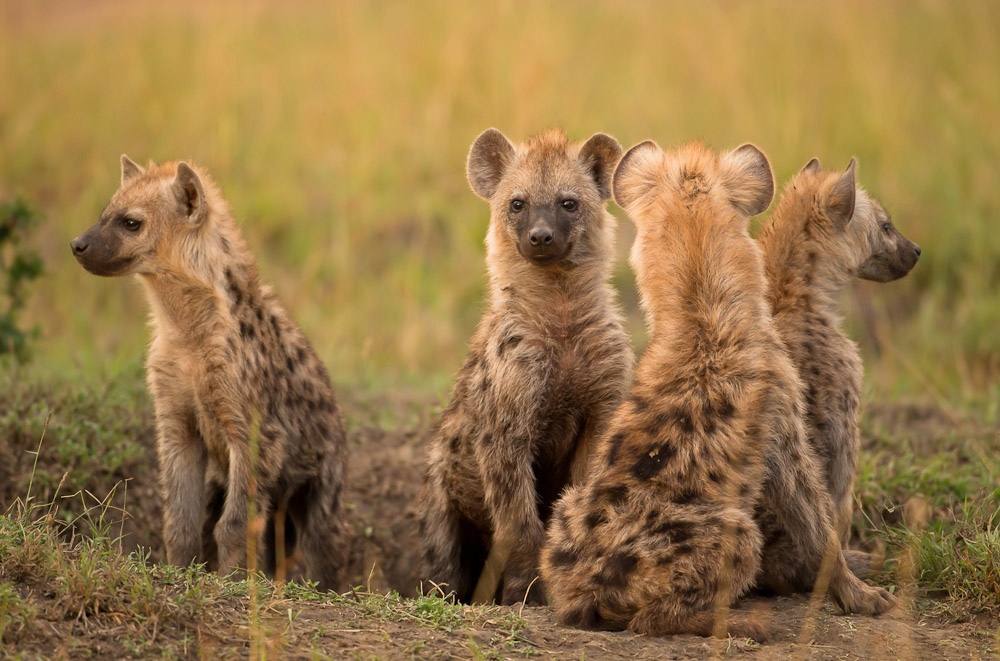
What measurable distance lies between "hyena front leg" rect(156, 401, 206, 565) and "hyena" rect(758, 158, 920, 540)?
238 centimetres

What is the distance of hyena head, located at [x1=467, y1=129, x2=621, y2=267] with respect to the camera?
4.38 meters

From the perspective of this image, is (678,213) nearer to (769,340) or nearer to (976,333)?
(769,340)

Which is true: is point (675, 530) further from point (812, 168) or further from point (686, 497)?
point (812, 168)

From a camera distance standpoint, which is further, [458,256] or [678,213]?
[458,256]

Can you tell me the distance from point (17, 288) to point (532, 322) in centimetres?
312

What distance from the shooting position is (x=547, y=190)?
14.9ft

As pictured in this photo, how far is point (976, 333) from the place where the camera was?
7441 millimetres

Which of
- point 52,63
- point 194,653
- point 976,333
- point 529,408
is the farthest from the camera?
point 52,63

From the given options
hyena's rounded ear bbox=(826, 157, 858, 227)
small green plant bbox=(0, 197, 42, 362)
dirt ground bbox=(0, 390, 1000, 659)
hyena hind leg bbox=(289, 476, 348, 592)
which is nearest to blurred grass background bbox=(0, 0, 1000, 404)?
small green plant bbox=(0, 197, 42, 362)

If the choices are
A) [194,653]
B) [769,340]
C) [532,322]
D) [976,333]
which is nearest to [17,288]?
[532,322]

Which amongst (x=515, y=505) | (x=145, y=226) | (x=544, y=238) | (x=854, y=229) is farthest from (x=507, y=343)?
(x=145, y=226)

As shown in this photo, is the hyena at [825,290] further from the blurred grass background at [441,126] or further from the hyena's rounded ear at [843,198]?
the blurred grass background at [441,126]

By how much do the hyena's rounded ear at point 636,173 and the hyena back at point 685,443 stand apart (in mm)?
43

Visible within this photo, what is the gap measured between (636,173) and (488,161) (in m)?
1.14
